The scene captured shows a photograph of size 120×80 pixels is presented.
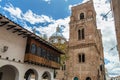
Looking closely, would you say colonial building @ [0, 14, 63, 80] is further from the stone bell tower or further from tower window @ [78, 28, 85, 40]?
tower window @ [78, 28, 85, 40]

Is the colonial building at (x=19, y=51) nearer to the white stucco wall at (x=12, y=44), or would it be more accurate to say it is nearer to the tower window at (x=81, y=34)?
the white stucco wall at (x=12, y=44)

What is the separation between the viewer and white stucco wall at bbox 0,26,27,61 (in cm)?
955

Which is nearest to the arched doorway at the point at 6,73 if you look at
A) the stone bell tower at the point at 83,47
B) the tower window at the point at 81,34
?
the stone bell tower at the point at 83,47

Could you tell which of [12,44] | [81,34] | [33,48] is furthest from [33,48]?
[81,34]

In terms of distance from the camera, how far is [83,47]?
88.7 ft

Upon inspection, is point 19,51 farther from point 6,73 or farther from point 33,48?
point 6,73

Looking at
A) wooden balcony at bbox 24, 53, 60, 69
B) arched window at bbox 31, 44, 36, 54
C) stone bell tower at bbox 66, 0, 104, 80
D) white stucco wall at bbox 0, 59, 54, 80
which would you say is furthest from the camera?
stone bell tower at bbox 66, 0, 104, 80

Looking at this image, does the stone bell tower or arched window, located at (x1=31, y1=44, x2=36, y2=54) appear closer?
arched window, located at (x1=31, y1=44, x2=36, y2=54)

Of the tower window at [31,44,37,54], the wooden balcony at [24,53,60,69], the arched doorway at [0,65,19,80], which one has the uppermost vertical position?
the tower window at [31,44,37,54]

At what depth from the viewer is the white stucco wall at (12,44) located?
9550 millimetres

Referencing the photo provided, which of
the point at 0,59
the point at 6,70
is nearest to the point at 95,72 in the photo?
the point at 6,70

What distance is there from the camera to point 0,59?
359 inches

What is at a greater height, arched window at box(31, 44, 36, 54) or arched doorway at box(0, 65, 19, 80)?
arched window at box(31, 44, 36, 54)

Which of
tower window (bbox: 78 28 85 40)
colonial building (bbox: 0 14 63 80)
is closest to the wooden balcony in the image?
colonial building (bbox: 0 14 63 80)
